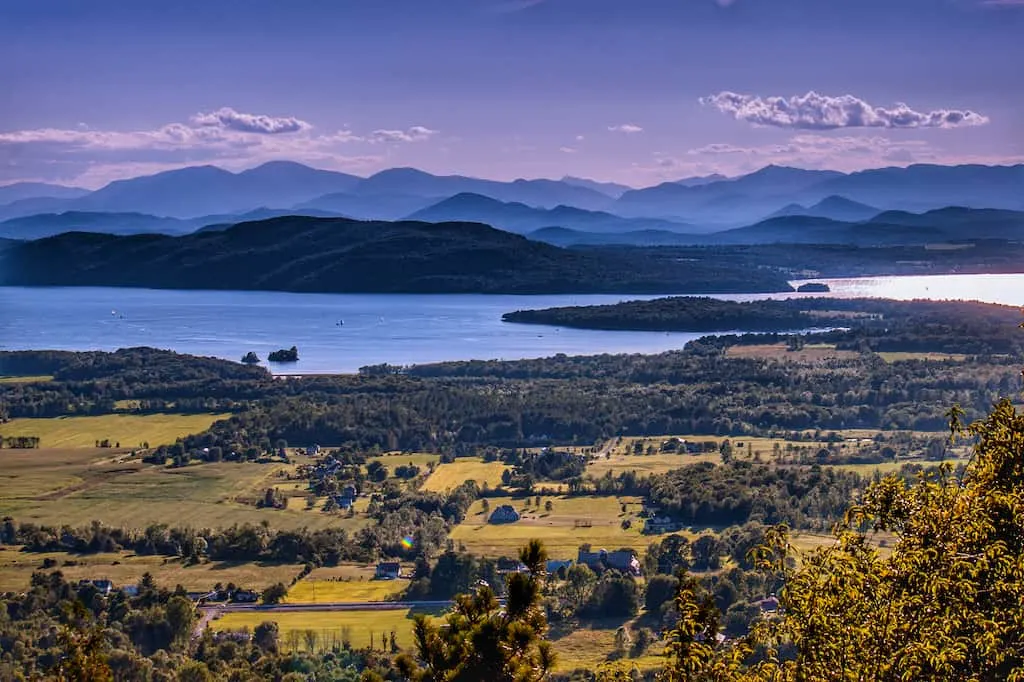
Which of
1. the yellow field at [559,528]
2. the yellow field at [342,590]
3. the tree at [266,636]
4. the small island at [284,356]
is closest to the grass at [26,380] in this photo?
the small island at [284,356]

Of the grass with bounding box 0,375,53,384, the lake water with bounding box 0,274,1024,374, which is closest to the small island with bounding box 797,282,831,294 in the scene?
the lake water with bounding box 0,274,1024,374

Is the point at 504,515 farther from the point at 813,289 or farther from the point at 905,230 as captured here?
the point at 905,230

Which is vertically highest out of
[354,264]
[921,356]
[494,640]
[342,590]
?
[354,264]

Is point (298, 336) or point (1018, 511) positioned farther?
point (298, 336)

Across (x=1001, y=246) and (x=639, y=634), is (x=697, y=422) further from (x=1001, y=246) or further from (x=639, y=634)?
(x=1001, y=246)

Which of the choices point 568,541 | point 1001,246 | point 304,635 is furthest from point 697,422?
point 1001,246

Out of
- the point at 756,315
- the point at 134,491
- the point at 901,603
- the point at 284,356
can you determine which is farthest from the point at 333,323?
the point at 901,603
